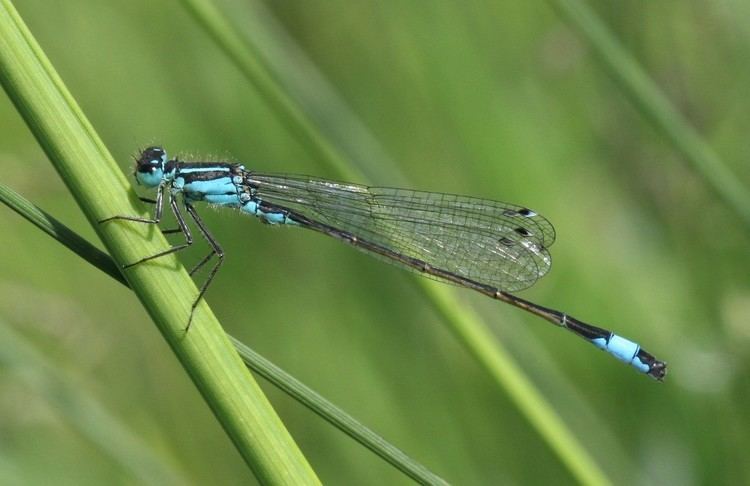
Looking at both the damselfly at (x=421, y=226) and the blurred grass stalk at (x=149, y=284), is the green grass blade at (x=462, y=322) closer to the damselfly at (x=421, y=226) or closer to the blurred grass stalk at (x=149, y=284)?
the damselfly at (x=421, y=226)

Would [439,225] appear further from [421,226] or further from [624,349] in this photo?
[624,349]

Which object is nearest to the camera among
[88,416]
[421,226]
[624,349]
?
[88,416]

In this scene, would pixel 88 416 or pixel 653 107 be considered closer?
pixel 653 107

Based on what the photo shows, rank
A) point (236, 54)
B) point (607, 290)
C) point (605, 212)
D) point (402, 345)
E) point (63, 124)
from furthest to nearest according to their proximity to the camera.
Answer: point (605, 212)
point (607, 290)
point (402, 345)
point (236, 54)
point (63, 124)

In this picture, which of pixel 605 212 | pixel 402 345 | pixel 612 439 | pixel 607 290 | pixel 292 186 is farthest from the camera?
pixel 605 212

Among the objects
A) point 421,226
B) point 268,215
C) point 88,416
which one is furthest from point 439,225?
point 88,416

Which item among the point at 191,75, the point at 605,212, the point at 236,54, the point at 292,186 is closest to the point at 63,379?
the point at 292,186

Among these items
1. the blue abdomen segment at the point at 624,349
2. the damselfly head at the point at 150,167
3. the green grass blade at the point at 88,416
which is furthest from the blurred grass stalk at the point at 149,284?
the blue abdomen segment at the point at 624,349

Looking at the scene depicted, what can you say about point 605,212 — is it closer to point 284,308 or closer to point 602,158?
point 602,158
